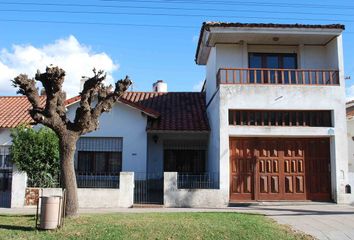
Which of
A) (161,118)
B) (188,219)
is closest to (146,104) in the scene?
(161,118)

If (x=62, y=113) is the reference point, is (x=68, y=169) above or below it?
below

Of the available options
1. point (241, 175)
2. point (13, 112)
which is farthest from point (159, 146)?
point (13, 112)

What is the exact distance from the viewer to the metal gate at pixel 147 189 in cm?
1510

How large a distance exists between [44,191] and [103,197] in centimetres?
210

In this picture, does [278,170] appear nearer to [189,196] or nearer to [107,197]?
[189,196]

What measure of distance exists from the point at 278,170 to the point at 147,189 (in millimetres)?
5280

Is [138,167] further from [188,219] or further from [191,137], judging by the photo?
[188,219]

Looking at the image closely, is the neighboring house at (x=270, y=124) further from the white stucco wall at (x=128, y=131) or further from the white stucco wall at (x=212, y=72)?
the white stucco wall at (x=128, y=131)

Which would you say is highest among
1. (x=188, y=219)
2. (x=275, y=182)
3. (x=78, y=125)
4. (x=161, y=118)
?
(x=161, y=118)

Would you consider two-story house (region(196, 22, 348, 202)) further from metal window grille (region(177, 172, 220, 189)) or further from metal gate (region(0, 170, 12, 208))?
metal gate (region(0, 170, 12, 208))

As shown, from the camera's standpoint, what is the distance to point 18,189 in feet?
45.6

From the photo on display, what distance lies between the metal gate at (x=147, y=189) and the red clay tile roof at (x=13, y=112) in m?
5.68

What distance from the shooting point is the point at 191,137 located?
1892 centimetres

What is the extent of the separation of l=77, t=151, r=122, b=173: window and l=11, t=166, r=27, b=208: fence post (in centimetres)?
386
